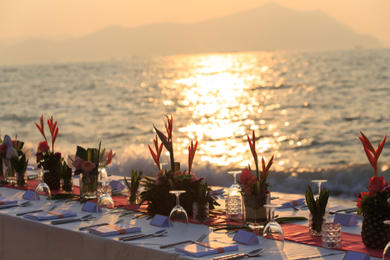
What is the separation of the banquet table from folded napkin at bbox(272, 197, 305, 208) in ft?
0.22

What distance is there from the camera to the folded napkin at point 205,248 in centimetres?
185

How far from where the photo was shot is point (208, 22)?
28.7 metres

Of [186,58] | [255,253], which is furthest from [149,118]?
[186,58]

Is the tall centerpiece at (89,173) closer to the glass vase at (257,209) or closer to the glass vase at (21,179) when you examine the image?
the glass vase at (21,179)

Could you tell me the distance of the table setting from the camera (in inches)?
75.2

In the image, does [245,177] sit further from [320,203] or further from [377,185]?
[377,185]

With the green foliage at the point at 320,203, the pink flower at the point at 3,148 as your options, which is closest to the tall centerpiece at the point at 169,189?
the green foliage at the point at 320,203

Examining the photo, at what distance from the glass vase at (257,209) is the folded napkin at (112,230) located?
574mm

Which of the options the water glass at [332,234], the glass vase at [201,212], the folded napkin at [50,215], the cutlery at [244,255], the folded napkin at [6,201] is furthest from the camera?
the folded napkin at [6,201]

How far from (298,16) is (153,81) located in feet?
34.5

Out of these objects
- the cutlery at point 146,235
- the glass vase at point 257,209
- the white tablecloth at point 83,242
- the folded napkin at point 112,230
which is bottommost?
the white tablecloth at point 83,242

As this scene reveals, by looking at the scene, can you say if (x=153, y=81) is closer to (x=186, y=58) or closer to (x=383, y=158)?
(x=383, y=158)

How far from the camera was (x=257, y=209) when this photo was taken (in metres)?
2.30

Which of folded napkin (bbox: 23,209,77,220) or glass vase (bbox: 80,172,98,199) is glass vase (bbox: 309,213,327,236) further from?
glass vase (bbox: 80,172,98,199)
